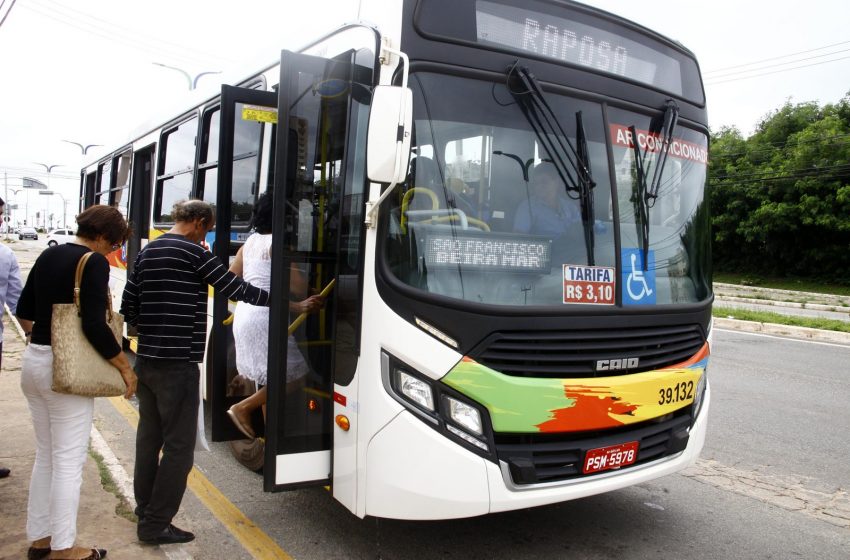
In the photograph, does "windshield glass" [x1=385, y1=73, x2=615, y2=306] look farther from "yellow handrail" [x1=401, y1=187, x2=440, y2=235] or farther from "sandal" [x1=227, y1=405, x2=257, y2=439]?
"sandal" [x1=227, y1=405, x2=257, y2=439]

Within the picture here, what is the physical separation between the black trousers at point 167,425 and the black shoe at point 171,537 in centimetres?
2

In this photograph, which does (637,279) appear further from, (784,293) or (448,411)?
(784,293)

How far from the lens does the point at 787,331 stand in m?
14.4

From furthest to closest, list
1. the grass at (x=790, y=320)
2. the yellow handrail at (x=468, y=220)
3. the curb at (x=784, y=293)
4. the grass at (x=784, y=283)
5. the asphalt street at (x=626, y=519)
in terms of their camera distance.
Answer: the grass at (x=784, y=283) → the curb at (x=784, y=293) → the grass at (x=790, y=320) → the asphalt street at (x=626, y=519) → the yellow handrail at (x=468, y=220)

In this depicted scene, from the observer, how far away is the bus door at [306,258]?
348 centimetres

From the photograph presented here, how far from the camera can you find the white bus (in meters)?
3.16

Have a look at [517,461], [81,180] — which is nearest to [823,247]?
[81,180]

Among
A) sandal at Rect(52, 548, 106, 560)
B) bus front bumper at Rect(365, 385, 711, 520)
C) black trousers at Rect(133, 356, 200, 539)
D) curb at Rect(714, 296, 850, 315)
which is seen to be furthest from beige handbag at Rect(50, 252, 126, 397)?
curb at Rect(714, 296, 850, 315)

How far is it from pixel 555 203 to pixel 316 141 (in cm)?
134

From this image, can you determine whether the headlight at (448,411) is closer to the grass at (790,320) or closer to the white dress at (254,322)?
the white dress at (254,322)

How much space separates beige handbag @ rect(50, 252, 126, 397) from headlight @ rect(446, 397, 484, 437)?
1685 millimetres

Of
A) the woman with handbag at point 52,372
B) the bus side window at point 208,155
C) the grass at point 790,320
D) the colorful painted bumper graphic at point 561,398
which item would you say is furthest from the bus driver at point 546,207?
the grass at point 790,320

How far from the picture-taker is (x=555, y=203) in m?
3.50

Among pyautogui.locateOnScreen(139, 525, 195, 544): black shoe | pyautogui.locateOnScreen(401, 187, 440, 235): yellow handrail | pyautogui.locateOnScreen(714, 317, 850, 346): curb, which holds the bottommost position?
pyautogui.locateOnScreen(139, 525, 195, 544): black shoe
